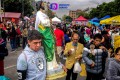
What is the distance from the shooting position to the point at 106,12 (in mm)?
80312

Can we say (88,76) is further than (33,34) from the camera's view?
Yes

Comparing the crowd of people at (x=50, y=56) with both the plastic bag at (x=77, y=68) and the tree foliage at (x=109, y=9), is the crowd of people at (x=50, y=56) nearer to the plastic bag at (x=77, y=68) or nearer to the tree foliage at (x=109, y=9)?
the plastic bag at (x=77, y=68)

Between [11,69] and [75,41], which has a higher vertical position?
[75,41]

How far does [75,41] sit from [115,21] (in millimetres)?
16696

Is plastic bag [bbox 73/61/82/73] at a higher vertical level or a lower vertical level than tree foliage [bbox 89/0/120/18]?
higher

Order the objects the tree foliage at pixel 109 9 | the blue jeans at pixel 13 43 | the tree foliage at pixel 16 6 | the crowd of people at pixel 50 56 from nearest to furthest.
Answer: the crowd of people at pixel 50 56
the blue jeans at pixel 13 43
the tree foliage at pixel 109 9
the tree foliage at pixel 16 6

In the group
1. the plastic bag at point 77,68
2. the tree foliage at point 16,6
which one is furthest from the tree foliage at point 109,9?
the plastic bag at point 77,68

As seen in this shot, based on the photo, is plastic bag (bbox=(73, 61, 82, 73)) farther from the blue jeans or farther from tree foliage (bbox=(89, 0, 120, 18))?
tree foliage (bbox=(89, 0, 120, 18))

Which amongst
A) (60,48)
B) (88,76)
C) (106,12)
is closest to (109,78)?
(88,76)

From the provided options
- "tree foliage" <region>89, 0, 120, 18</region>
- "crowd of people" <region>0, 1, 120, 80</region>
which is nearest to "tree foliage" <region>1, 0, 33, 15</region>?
"tree foliage" <region>89, 0, 120, 18</region>

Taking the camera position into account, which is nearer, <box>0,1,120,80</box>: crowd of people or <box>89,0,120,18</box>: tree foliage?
<box>0,1,120,80</box>: crowd of people

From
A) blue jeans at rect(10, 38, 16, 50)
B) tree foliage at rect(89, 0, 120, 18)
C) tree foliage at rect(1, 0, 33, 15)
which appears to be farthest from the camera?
tree foliage at rect(1, 0, 33, 15)

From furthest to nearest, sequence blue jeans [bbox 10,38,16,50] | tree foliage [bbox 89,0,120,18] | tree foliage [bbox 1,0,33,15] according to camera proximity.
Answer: tree foliage [bbox 1,0,33,15] → tree foliage [bbox 89,0,120,18] → blue jeans [bbox 10,38,16,50]

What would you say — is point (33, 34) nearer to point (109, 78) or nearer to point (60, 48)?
point (109, 78)
